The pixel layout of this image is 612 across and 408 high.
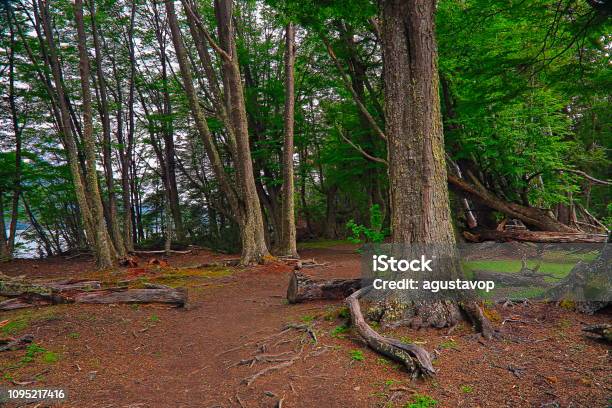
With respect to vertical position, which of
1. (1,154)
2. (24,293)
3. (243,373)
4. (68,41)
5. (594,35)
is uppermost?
(68,41)

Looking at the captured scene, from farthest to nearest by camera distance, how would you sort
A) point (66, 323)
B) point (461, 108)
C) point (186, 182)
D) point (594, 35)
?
point (186, 182), point (461, 108), point (66, 323), point (594, 35)

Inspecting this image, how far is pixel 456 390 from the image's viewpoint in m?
2.93

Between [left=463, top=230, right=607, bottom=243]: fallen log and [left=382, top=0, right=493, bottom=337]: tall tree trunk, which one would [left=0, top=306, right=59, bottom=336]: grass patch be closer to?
[left=382, top=0, right=493, bottom=337]: tall tree trunk

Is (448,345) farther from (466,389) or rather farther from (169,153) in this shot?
(169,153)

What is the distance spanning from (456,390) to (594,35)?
511 centimetres

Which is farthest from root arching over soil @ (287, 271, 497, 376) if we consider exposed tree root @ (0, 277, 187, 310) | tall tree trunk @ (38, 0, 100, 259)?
tall tree trunk @ (38, 0, 100, 259)

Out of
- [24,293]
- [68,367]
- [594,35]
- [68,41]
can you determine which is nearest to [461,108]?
[594,35]

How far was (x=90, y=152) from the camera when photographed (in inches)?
425

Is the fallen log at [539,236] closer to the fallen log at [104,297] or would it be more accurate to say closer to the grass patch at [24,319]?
the fallen log at [104,297]

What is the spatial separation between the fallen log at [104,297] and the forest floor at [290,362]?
40cm

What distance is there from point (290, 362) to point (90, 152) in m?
10.2

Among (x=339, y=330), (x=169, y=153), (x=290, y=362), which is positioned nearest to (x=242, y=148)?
(x=339, y=330)

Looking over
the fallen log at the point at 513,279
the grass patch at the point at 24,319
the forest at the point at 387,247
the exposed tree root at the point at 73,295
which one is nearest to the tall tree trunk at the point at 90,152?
the forest at the point at 387,247

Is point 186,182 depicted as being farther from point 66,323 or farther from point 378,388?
point 378,388
